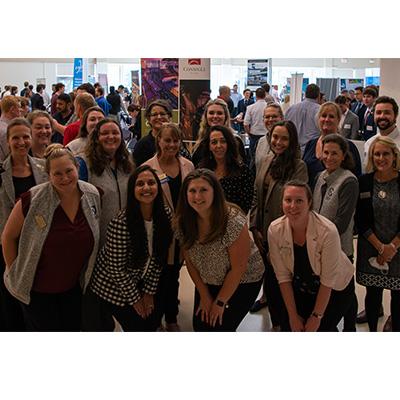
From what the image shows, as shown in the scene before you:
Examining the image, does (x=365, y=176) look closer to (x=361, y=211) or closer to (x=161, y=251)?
(x=361, y=211)

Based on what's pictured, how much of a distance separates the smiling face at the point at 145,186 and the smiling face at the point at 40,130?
3.62ft

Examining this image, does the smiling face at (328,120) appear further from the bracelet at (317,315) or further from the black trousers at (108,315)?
the black trousers at (108,315)

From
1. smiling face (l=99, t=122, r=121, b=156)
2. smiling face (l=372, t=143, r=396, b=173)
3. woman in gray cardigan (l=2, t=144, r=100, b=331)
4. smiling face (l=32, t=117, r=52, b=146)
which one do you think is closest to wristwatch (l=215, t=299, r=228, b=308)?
woman in gray cardigan (l=2, t=144, r=100, b=331)

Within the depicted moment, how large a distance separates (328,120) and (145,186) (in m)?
1.61

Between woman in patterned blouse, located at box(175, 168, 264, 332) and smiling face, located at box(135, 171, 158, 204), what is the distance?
172 mm

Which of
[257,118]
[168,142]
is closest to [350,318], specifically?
[168,142]

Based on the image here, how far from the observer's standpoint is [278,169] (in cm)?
346

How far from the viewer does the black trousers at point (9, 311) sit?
3135 millimetres

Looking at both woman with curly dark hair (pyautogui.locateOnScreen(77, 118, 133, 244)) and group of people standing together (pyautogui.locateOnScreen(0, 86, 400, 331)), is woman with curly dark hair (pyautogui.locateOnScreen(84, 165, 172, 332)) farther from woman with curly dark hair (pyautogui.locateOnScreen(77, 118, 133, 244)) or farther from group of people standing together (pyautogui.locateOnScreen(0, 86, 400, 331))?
woman with curly dark hair (pyautogui.locateOnScreen(77, 118, 133, 244))

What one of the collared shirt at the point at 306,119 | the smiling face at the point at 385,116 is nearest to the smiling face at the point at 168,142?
the smiling face at the point at 385,116

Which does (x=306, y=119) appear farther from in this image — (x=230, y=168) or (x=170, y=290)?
(x=170, y=290)

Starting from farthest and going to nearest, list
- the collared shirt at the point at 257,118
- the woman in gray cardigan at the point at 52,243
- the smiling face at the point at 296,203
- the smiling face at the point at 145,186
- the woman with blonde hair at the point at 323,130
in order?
the collared shirt at the point at 257,118, the woman with blonde hair at the point at 323,130, the smiling face at the point at 145,186, the smiling face at the point at 296,203, the woman in gray cardigan at the point at 52,243

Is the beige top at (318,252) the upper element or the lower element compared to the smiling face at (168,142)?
lower

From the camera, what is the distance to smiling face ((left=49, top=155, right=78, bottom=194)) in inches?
107
